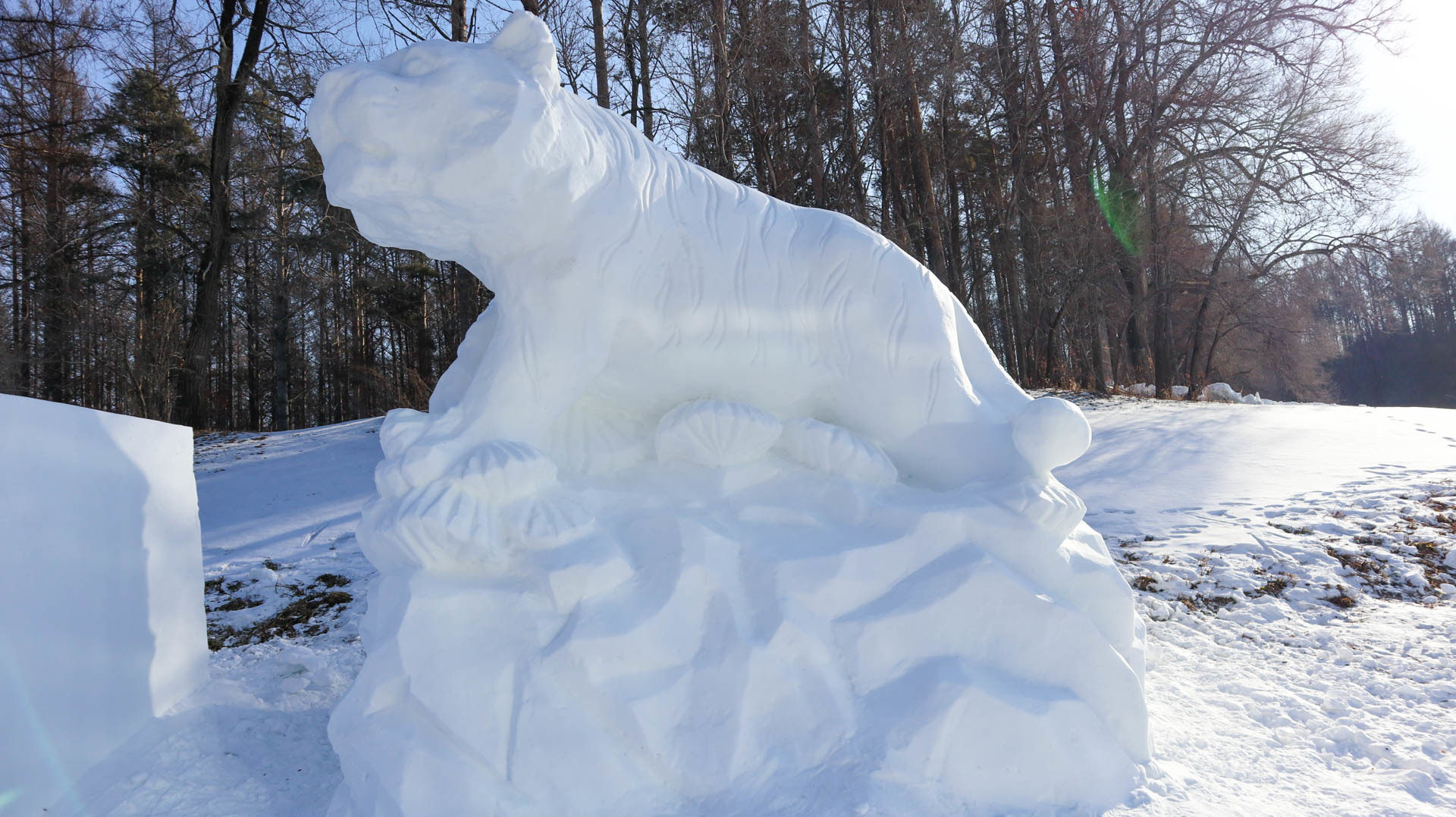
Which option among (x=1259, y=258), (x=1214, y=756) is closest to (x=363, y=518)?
(x=1214, y=756)

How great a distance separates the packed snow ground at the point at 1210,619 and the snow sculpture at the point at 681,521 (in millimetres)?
493

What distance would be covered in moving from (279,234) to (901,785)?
13.2 metres

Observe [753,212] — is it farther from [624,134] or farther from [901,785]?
[901,785]

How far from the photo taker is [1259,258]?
12.4 metres

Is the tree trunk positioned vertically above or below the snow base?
above

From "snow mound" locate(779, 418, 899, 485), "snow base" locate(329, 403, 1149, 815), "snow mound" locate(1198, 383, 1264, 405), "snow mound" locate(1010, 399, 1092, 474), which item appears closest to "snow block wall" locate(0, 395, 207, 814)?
"snow base" locate(329, 403, 1149, 815)

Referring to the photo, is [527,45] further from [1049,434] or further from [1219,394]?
[1219,394]

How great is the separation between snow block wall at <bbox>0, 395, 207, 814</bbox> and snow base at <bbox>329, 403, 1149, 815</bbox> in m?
0.79

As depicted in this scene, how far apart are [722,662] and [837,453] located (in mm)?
657

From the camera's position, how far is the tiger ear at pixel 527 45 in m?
1.87

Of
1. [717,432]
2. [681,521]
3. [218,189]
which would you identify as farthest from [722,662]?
[218,189]

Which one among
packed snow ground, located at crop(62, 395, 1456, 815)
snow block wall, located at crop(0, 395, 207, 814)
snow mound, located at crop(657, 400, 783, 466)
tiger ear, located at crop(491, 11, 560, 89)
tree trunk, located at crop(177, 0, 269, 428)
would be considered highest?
tree trunk, located at crop(177, 0, 269, 428)

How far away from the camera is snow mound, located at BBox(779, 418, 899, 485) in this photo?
212 centimetres

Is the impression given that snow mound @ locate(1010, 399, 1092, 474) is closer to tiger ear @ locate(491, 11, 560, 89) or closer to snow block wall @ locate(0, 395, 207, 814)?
tiger ear @ locate(491, 11, 560, 89)
